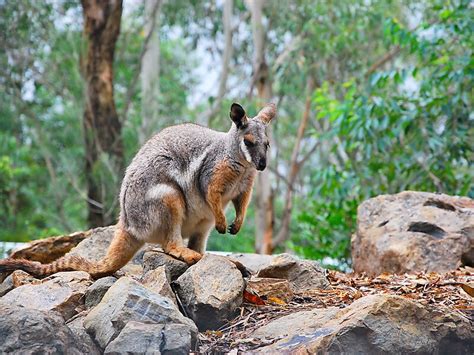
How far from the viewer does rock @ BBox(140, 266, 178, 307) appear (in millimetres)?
4848

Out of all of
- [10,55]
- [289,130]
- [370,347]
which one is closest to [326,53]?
[289,130]

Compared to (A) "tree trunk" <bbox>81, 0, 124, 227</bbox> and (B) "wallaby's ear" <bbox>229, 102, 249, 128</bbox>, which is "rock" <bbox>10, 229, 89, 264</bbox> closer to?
(B) "wallaby's ear" <bbox>229, 102, 249, 128</bbox>

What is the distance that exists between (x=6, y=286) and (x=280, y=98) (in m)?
14.4

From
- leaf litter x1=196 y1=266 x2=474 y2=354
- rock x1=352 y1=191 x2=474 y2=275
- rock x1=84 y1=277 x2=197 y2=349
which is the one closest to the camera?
rock x1=84 y1=277 x2=197 y2=349

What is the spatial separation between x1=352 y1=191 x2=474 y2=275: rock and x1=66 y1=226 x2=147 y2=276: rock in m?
2.38

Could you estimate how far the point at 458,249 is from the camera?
7.04 m

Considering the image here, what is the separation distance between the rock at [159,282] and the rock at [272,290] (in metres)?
0.65

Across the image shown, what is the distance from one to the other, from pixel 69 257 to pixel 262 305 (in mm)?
1694

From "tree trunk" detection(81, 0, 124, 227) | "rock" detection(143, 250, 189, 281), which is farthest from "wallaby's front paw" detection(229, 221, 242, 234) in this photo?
"tree trunk" detection(81, 0, 124, 227)

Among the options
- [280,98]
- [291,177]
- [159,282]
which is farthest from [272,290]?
[280,98]

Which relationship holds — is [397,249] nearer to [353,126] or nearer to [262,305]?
[262,305]

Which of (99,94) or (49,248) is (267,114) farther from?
(99,94)

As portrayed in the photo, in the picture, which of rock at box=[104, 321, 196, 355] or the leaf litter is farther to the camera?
the leaf litter

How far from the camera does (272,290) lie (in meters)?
5.38
